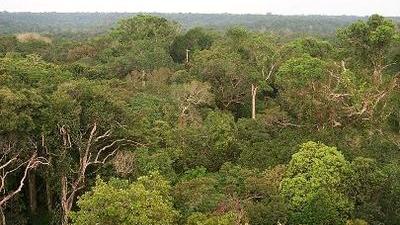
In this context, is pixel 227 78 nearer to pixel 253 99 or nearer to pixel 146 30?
pixel 253 99

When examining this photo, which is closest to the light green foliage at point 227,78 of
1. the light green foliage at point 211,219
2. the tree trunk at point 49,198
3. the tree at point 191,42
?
the tree trunk at point 49,198

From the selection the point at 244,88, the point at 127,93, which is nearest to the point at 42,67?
the point at 127,93

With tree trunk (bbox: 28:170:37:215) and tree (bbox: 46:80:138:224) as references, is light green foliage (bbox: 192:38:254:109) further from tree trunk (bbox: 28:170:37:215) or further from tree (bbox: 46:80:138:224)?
tree trunk (bbox: 28:170:37:215)

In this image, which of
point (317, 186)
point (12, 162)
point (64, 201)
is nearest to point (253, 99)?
point (317, 186)

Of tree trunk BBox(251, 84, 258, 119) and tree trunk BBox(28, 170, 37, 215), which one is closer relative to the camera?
tree trunk BBox(28, 170, 37, 215)

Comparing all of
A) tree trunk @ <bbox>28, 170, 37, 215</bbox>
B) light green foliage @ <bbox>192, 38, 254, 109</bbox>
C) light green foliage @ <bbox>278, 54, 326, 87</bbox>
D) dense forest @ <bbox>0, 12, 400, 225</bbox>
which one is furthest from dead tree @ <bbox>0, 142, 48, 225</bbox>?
light green foliage @ <bbox>278, 54, 326, 87</bbox>

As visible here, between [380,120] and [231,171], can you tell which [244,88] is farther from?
[231,171]

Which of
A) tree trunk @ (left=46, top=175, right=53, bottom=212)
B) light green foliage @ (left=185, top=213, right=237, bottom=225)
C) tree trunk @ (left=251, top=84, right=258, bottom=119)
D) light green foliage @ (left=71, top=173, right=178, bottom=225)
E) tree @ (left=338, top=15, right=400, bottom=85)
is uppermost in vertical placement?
tree @ (left=338, top=15, right=400, bottom=85)
